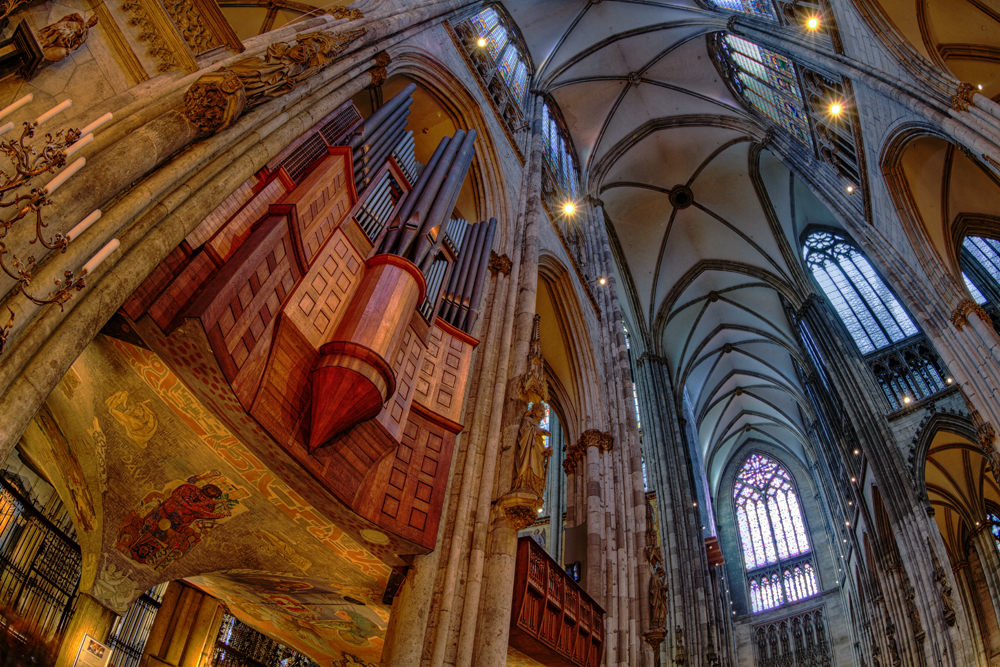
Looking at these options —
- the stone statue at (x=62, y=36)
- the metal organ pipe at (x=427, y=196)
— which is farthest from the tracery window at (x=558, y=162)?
the stone statue at (x=62, y=36)

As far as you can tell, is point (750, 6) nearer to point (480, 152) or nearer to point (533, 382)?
point (480, 152)

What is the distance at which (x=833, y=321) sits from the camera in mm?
18109

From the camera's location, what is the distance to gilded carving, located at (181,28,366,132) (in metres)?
4.57

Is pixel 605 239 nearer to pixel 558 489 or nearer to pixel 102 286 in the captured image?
pixel 558 489

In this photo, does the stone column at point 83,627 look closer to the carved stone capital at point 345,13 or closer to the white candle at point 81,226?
the white candle at point 81,226

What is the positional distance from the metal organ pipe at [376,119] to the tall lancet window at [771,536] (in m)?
24.6

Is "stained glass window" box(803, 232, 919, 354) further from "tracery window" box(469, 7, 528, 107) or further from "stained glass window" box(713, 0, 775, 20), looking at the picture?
"tracery window" box(469, 7, 528, 107)

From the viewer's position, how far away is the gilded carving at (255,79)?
15.0 feet

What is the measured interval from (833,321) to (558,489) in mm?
9643

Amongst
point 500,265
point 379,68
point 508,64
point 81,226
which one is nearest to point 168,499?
point 81,226

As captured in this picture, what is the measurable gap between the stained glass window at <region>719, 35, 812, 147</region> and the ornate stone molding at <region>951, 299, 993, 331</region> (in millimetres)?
6671

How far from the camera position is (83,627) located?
208 inches

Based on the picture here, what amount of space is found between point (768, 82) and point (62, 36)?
1668cm

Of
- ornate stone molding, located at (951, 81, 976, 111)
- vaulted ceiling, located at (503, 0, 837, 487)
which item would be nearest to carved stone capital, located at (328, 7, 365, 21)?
ornate stone molding, located at (951, 81, 976, 111)
